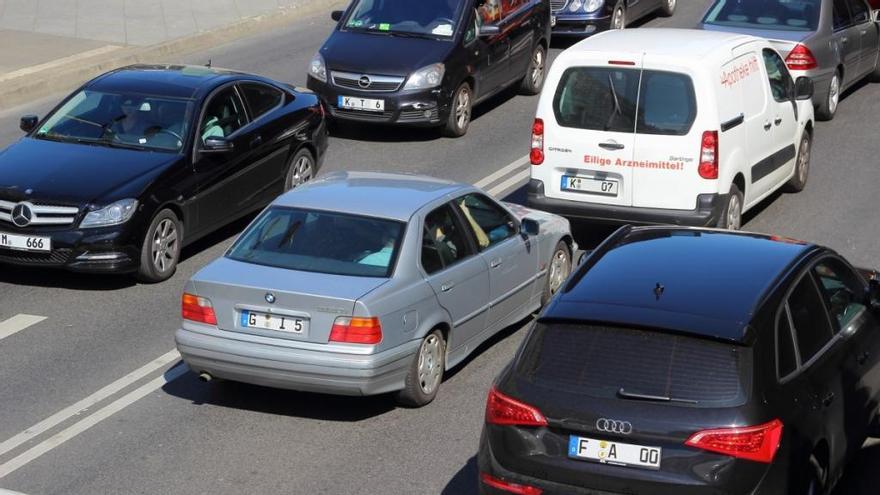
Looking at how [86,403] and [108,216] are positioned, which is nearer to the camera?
[86,403]

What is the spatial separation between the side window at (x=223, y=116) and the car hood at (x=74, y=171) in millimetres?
646

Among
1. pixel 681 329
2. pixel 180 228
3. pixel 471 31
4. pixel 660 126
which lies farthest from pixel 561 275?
pixel 471 31

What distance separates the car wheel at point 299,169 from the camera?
15219mm

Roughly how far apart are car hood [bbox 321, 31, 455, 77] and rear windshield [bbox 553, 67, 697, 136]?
444cm

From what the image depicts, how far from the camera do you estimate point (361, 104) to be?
17.8 m

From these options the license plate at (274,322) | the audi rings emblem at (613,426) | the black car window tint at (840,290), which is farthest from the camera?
the license plate at (274,322)

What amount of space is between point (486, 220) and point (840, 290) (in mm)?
3310

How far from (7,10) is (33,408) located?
15.6 m

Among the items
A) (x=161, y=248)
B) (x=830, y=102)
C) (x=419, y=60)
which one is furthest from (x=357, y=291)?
(x=830, y=102)

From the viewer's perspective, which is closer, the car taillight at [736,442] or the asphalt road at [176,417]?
the car taillight at [736,442]

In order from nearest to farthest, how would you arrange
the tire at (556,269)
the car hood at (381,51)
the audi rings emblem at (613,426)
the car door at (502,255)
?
the audi rings emblem at (613,426), the car door at (502,255), the tire at (556,269), the car hood at (381,51)

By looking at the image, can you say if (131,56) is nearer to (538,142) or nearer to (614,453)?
(538,142)

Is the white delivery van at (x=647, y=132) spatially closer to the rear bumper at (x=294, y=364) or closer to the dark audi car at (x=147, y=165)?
the dark audi car at (x=147, y=165)

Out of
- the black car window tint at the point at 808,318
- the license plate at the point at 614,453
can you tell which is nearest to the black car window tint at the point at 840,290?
the black car window tint at the point at 808,318
